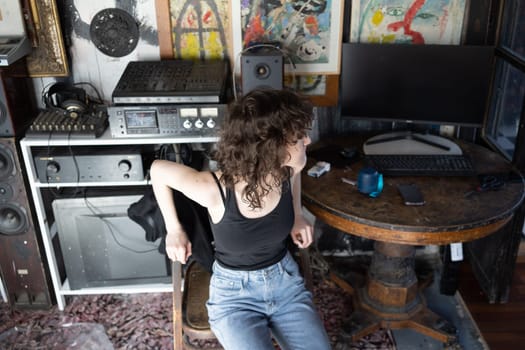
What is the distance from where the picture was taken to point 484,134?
2.54 meters

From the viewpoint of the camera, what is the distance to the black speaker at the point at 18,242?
7.27ft

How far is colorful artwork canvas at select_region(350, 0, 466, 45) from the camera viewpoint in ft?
7.63

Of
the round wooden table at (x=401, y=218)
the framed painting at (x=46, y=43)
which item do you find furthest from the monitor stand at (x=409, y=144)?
the framed painting at (x=46, y=43)

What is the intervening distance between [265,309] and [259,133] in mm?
589

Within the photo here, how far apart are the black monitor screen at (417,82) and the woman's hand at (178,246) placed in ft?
3.24

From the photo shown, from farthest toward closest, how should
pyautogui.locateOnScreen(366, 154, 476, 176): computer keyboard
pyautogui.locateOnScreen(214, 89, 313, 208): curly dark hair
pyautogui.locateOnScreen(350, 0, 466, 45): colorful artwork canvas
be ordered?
pyautogui.locateOnScreen(350, 0, 466, 45): colorful artwork canvas → pyautogui.locateOnScreen(366, 154, 476, 176): computer keyboard → pyautogui.locateOnScreen(214, 89, 313, 208): curly dark hair

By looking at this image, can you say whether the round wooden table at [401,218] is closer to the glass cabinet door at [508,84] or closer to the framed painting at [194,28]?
the glass cabinet door at [508,84]

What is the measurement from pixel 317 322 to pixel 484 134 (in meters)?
1.37

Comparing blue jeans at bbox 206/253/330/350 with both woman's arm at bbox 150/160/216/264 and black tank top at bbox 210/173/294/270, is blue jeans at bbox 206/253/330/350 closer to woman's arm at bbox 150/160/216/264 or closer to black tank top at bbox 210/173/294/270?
black tank top at bbox 210/173/294/270

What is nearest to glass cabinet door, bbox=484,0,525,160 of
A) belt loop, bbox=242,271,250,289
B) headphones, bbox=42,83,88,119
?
belt loop, bbox=242,271,250,289

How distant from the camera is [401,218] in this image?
183cm

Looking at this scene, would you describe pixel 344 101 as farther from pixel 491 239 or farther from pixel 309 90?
pixel 491 239

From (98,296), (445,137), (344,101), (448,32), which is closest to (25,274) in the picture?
(98,296)

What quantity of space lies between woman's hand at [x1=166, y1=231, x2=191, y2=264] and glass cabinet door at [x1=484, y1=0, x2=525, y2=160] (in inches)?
56.6
